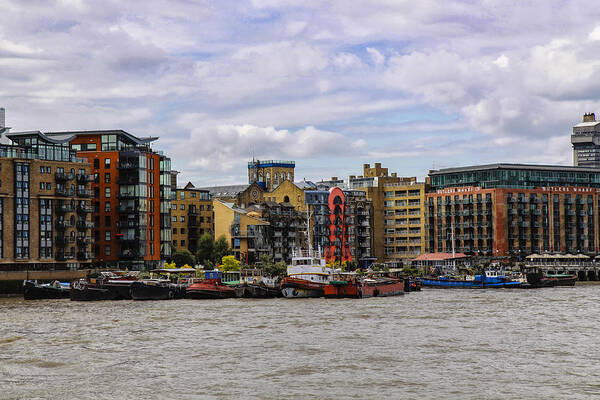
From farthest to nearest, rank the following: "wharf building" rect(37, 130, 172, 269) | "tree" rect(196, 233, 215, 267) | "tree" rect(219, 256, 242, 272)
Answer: "tree" rect(196, 233, 215, 267) → "wharf building" rect(37, 130, 172, 269) → "tree" rect(219, 256, 242, 272)

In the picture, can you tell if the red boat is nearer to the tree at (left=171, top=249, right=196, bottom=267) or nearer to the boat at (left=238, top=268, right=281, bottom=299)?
the boat at (left=238, top=268, right=281, bottom=299)

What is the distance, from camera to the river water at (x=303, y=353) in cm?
4981

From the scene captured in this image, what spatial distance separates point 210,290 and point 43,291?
923 inches

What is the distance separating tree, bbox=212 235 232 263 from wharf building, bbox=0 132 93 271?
2807 cm

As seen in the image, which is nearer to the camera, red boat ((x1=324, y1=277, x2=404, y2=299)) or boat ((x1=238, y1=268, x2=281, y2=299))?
red boat ((x1=324, y1=277, x2=404, y2=299))

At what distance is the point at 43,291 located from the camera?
12694cm

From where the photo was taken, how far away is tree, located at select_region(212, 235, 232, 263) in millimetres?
179750

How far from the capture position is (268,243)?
197000 millimetres

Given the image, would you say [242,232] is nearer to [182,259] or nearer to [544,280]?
[182,259]

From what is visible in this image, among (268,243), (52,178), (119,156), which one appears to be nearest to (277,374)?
(52,178)

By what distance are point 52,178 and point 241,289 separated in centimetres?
4592

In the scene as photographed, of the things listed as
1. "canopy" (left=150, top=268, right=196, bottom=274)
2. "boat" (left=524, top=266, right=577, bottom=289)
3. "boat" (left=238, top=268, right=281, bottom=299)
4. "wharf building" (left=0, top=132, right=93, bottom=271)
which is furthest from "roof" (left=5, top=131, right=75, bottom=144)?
"boat" (left=524, top=266, right=577, bottom=289)

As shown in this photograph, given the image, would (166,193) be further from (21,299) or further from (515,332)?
(515,332)

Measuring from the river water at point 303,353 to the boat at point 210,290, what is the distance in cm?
1932
